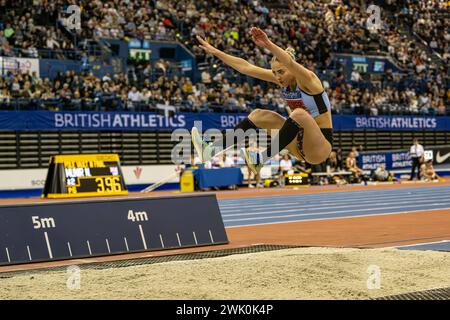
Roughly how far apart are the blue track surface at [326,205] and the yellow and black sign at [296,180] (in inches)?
113

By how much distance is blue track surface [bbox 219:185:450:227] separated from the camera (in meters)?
15.3

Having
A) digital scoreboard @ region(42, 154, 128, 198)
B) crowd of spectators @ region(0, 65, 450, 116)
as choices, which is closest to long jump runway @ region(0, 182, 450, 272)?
digital scoreboard @ region(42, 154, 128, 198)

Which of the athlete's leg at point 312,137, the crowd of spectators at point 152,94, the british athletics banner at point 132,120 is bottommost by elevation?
the british athletics banner at point 132,120

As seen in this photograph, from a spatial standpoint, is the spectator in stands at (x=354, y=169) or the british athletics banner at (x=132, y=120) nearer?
the british athletics banner at (x=132, y=120)

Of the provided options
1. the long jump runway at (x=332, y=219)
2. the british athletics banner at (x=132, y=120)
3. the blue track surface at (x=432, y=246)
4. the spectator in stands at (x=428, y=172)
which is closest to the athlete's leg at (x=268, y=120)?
the long jump runway at (x=332, y=219)

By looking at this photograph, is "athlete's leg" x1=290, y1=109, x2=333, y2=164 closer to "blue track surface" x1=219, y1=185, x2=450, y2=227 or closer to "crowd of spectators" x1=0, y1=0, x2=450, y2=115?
"blue track surface" x1=219, y1=185, x2=450, y2=227

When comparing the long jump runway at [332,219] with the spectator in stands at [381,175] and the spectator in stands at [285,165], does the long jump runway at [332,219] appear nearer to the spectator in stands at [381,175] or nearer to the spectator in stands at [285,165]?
the spectator in stands at [285,165]

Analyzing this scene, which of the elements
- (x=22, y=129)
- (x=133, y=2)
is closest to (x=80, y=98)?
(x=22, y=129)

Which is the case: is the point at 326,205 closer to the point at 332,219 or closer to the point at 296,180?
the point at 332,219

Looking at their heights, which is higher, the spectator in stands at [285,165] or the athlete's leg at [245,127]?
the athlete's leg at [245,127]

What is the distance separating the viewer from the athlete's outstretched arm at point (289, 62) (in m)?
5.28

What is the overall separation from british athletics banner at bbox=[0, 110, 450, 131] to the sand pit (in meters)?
15.8

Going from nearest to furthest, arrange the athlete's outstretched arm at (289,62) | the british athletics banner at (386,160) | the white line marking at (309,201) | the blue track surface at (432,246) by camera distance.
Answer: the athlete's outstretched arm at (289,62), the blue track surface at (432,246), the white line marking at (309,201), the british athletics banner at (386,160)
